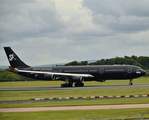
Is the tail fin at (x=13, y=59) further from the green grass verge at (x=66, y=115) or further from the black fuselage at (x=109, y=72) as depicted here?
the green grass verge at (x=66, y=115)

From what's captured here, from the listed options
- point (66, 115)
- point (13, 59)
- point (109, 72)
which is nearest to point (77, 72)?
point (109, 72)

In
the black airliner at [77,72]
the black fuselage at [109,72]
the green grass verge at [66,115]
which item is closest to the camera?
the green grass verge at [66,115]

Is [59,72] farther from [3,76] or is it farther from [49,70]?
[3,76]

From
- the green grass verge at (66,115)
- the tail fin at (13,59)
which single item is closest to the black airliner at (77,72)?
the tail fin at (13,59)

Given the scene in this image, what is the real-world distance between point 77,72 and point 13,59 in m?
17.6

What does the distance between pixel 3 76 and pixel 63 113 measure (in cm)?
13594

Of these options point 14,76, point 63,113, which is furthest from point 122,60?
point 63,113

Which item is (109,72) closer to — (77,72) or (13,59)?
(77,72)

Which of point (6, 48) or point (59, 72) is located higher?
point (6, 48)

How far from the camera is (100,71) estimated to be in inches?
2454

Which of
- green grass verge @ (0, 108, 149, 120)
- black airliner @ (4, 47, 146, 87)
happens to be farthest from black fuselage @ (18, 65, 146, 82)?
green grass verge @ (0, 108, 149, 120)

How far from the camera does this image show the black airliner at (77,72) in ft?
201

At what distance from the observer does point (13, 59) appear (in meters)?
70.4

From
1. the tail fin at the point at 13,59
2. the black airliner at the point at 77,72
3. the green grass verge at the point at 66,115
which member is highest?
the tail fin at the point at 13,59
